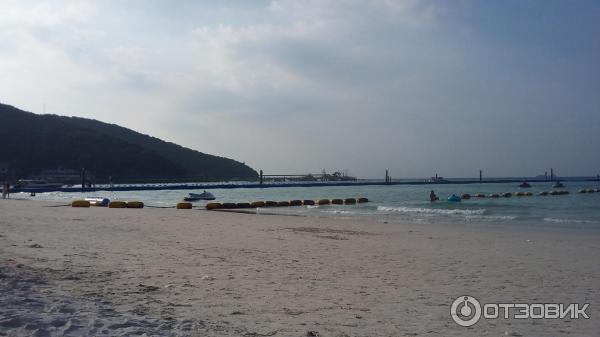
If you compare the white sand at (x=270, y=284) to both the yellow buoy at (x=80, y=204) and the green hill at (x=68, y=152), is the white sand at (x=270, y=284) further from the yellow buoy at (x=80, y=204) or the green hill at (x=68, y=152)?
the green hill at (x=68, y=152)

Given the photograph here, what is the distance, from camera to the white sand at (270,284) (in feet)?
17.1

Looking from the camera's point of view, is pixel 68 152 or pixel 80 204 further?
pixel 68 152

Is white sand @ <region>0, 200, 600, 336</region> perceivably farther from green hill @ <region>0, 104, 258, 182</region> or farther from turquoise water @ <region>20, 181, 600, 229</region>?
green hill @ <region>0, 104, 258, 182</region>

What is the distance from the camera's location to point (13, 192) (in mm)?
59031

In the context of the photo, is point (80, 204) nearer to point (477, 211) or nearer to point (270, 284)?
point (477, 211)

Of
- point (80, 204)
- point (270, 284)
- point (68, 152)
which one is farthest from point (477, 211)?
point (68, 152)

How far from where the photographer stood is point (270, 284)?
296 inches

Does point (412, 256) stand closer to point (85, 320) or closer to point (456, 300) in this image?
point (456, 300)

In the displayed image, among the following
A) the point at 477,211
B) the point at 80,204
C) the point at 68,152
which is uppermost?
the point at 68,152

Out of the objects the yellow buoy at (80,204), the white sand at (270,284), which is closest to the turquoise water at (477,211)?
the yellow buoy at (80,204)

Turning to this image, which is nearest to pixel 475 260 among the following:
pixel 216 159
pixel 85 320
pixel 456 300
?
pixel 456 300

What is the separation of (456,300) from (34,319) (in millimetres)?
4914

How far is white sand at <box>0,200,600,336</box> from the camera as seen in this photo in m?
5.23

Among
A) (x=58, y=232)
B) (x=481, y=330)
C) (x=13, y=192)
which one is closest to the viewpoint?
(x=481, y=330)
